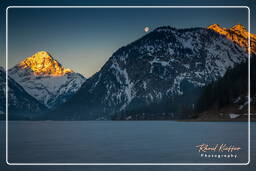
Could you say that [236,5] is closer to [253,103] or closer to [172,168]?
[172,168]

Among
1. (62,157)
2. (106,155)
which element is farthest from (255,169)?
(62,157)

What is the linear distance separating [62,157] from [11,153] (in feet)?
27.2

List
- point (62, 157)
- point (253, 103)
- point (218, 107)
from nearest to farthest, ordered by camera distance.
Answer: point (62, 157) → point (253, 103) → point (218, 107)

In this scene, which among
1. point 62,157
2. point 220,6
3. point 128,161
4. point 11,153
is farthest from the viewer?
point 11,153

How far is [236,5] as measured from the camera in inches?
1265

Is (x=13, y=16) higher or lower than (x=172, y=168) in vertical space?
higher

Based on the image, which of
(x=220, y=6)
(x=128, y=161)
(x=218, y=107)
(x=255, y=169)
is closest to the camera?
(x=220, y=6)

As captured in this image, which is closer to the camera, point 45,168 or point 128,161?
point 45,168

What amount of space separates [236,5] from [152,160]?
63.1 ft

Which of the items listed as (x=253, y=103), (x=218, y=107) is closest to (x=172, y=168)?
(x=253, y=103)

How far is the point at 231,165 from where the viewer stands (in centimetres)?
3397

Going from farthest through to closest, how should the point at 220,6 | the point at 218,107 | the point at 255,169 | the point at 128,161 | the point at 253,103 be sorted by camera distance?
the point at 218,107
the point at 253,103
the point at 128,161
the point at 255,169
the point at 220,6

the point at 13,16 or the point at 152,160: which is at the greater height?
the point at 13,16

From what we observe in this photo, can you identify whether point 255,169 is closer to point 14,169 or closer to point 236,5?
point 236,5
